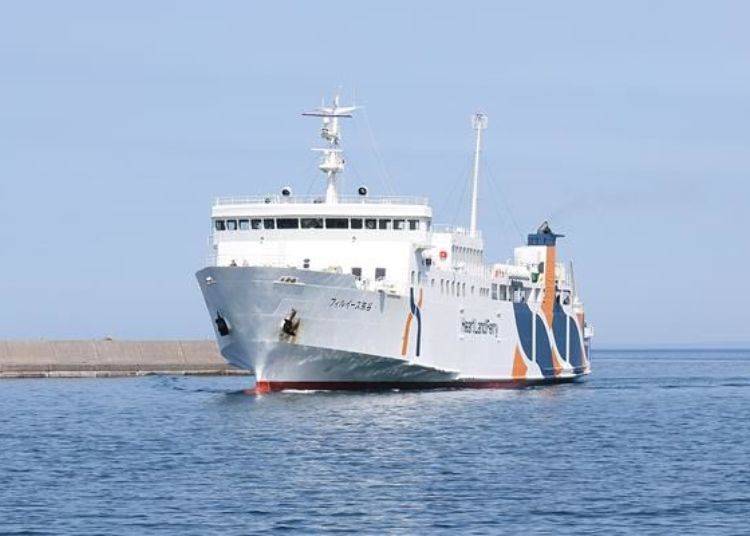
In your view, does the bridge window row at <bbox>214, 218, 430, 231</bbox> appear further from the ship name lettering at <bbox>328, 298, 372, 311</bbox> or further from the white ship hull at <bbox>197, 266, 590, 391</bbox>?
the ship name lettering at <bbox>328, 298, 372, 311</bbox>

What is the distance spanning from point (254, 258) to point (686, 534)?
112 feet

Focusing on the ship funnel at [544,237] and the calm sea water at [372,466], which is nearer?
the calm sea water at [372,466]

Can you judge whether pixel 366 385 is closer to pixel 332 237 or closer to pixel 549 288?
pixel 332 237

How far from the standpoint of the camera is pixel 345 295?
182 feet

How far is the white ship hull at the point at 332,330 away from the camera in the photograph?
54438 mm

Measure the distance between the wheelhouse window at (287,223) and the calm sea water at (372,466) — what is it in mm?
6878

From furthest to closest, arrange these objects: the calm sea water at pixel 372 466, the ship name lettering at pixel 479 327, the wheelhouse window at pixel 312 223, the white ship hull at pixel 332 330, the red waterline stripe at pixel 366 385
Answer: the ship name lettering at pixel 479 327
the wheelhouse window at pixel 312 223
the red waterline stripe at pixel 366 385
the white ship hull at pixel 332 330
the calm sea water at pixel 372 466

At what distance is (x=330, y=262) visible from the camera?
5844 cm

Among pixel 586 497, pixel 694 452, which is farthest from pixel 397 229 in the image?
pixel 586 497

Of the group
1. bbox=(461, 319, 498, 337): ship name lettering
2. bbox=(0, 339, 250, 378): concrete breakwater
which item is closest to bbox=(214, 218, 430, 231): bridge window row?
bbox=(461, 319, 498, 337): ship name lettering

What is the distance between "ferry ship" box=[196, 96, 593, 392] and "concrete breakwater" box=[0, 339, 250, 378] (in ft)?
99.1

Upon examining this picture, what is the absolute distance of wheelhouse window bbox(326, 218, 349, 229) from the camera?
194ft

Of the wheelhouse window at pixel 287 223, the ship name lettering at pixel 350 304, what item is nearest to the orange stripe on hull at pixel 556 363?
the wheelhouse window at pixel 287 223

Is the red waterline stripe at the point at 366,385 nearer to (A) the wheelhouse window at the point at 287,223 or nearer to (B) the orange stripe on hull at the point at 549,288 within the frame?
(A) the wheelhouse window at the point at 287,223
